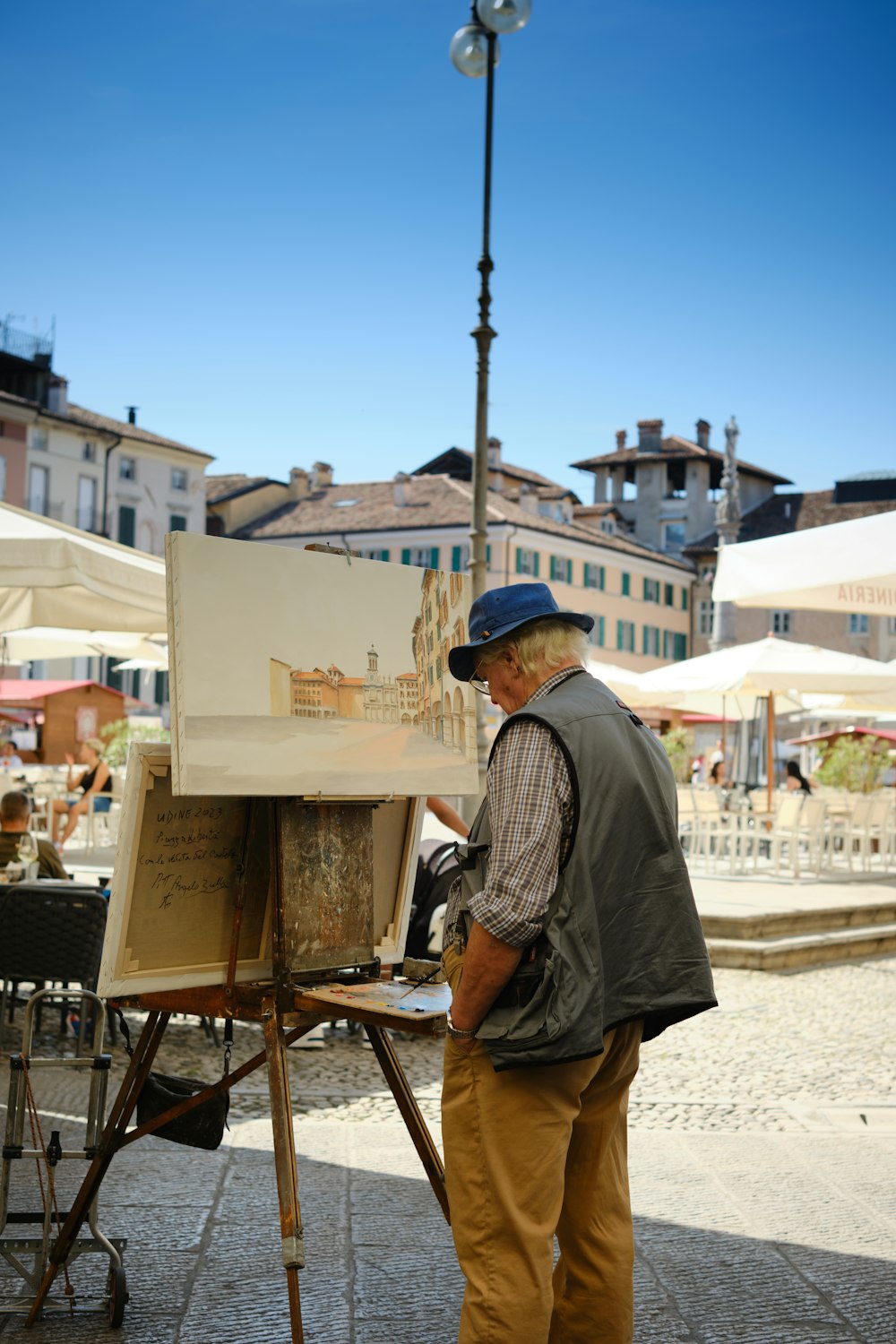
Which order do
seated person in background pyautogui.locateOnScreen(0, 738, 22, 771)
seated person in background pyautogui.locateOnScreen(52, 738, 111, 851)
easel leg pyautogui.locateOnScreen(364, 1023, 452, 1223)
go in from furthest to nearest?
seated person in background pyautogui.locateOnScreen(0, 738, 22, 771) < seated person in background pyautogui.locateOnScreen(52, 738, 111, 851) < easel leg pyautogui.locateOnScreen(364, 1023, 452, 1223)

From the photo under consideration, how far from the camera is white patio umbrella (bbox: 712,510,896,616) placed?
6895 mm

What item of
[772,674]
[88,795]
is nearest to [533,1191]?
[88,795]

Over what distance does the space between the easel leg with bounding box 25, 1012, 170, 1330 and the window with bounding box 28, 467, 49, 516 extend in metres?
50.3

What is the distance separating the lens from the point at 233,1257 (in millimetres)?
4508

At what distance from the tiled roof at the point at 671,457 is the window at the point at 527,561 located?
1276 centimetres

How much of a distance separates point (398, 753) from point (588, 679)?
2.70 feet

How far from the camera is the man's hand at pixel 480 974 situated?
3027mm

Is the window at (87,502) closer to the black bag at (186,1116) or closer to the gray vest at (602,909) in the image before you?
the black bag at (186,1116)

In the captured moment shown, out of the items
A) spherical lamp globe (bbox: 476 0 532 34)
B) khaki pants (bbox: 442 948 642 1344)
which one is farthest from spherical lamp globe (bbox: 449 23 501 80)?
khaki pants (bbox: 442 948 642 1344)

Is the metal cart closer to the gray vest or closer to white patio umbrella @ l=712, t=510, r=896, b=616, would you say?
the gray vest

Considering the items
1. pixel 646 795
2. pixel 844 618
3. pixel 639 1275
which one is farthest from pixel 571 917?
pixel 844 618

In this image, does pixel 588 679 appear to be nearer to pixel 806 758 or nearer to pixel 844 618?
pixel 806 758

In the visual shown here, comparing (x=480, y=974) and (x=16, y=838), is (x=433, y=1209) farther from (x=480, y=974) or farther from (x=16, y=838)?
(x=16, y=838)

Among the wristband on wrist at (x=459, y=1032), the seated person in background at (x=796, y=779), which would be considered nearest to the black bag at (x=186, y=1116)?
the wristband on wrist at (x=459, y=1032)
